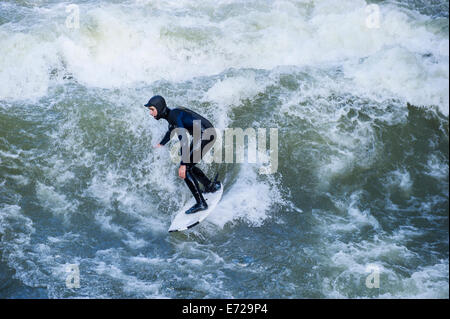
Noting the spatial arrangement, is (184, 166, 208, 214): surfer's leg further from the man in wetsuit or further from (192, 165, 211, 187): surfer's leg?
(192, 165, 211, 187): surfer's leg

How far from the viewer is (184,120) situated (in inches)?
281

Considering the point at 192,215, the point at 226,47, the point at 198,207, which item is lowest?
the point at 192,215

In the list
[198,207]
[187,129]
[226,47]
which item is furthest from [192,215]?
[226,47]

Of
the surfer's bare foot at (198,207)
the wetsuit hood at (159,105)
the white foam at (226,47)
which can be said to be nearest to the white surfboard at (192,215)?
the surfer's bare foot at (198,207)

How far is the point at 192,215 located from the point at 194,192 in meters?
0.37

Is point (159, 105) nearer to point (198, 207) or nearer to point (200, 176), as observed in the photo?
point (200, 176)

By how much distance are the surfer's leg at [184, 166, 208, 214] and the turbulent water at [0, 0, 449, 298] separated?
0.36 metres

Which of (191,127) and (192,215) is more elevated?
(191,127)

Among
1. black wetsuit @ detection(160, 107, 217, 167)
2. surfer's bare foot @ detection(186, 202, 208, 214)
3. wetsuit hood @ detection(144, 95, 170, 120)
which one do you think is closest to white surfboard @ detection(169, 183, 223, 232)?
surfer's bare foot @ detection(186, 202, 208, 214)

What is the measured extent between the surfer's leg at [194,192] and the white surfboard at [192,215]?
0.21 ft

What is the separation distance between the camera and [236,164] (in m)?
8.59

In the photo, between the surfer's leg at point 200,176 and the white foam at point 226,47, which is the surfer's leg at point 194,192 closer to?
the surfer's leg at point 200,176

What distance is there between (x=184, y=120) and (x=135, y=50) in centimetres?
471
